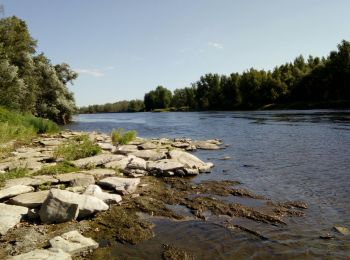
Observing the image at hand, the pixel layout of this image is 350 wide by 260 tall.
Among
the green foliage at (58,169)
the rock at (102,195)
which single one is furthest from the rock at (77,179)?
the rock at (102,195)

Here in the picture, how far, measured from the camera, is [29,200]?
9.48m

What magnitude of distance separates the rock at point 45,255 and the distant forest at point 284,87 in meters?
78.3

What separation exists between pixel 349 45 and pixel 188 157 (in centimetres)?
8357

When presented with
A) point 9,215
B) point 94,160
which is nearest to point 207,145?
point 94,160

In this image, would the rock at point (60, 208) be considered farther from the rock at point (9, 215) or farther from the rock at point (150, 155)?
the rock at point (150, 155)

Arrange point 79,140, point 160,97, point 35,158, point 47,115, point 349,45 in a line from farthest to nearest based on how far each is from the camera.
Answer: point 160,97 < point 349,45 < point 47,115 < point 79,140 < point 35,158

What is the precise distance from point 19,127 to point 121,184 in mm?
16346

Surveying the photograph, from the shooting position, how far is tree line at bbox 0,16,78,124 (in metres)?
32.2

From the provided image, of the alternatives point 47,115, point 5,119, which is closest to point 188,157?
point 5,119

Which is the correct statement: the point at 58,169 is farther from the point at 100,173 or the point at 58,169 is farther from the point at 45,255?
the point at 45,255

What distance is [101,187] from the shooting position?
1163 centimetres

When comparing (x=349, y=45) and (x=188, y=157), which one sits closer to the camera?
(x=188, y=157)

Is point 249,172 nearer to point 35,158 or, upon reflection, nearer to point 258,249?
point 258,249

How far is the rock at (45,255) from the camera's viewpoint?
647 centimetres
